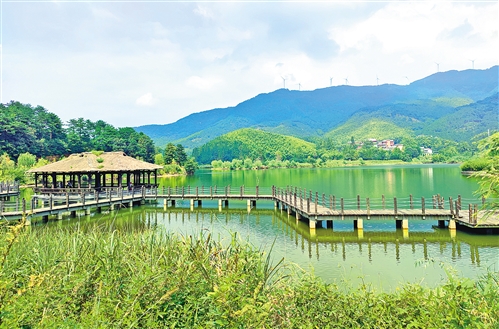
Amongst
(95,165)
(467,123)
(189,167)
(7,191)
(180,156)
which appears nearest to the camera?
(95,165)

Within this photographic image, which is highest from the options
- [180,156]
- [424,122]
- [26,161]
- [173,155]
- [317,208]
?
[424,122]

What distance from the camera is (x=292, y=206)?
16.2m

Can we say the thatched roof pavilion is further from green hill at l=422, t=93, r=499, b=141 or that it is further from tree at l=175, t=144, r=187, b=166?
green hill at l=422, t=93, r=499, b=141

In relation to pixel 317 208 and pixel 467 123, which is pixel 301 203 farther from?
pixel 467 123

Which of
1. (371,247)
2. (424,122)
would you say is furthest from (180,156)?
(424,122)

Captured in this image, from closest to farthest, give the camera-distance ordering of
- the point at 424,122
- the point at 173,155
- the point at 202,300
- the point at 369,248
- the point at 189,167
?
the point at 202,300
the point at 369,248
the point at 189,167
the point at 173,155
the point at 424,122

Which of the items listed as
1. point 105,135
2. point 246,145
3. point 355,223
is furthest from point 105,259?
point 246,145

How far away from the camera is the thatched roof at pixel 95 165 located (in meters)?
21.2

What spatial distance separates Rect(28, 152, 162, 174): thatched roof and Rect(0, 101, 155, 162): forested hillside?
94.0ft

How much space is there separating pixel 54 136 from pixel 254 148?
187 ft

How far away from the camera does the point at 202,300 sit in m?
3.80

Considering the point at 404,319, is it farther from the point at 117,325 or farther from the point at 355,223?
the point at 355,223

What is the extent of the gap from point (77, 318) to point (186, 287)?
47.9 inches

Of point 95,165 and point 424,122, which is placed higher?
point 424,122
